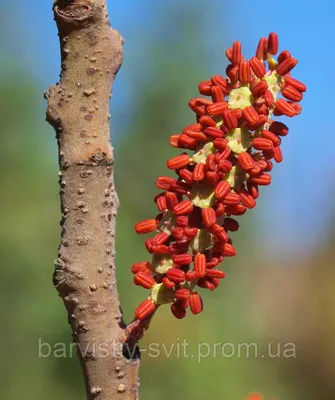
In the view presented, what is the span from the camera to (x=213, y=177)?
38.1 inches

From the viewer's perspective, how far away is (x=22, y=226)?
573 centimetres

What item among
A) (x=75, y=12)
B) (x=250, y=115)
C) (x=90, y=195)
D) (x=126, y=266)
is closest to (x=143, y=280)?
(x=90, y=195)

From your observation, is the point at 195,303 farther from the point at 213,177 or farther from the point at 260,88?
the point at 260,88

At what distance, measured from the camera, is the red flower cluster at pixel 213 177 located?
0.98 metres

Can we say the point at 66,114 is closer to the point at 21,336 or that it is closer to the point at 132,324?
the point at 132,324

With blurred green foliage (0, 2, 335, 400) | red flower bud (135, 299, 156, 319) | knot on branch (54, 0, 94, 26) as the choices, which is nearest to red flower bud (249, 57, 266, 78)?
knot on branch (54, 0, 94, 26)

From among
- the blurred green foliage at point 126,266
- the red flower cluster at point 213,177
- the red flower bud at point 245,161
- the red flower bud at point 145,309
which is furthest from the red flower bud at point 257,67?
the blurred green foliage at point 126,266

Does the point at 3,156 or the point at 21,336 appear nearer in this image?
the point at 21,336

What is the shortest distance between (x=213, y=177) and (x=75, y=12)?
0.29 meters

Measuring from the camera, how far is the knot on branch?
95cm

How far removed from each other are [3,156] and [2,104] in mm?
537

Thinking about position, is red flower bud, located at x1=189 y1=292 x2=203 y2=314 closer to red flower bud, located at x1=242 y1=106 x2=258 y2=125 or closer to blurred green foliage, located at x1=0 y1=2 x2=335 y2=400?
red flower bud, located at x1=242 y1=106 x2=258 y2=125

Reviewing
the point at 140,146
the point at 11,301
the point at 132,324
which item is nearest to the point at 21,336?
the point at 11,301

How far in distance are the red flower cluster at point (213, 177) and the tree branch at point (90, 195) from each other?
0.06 meters
